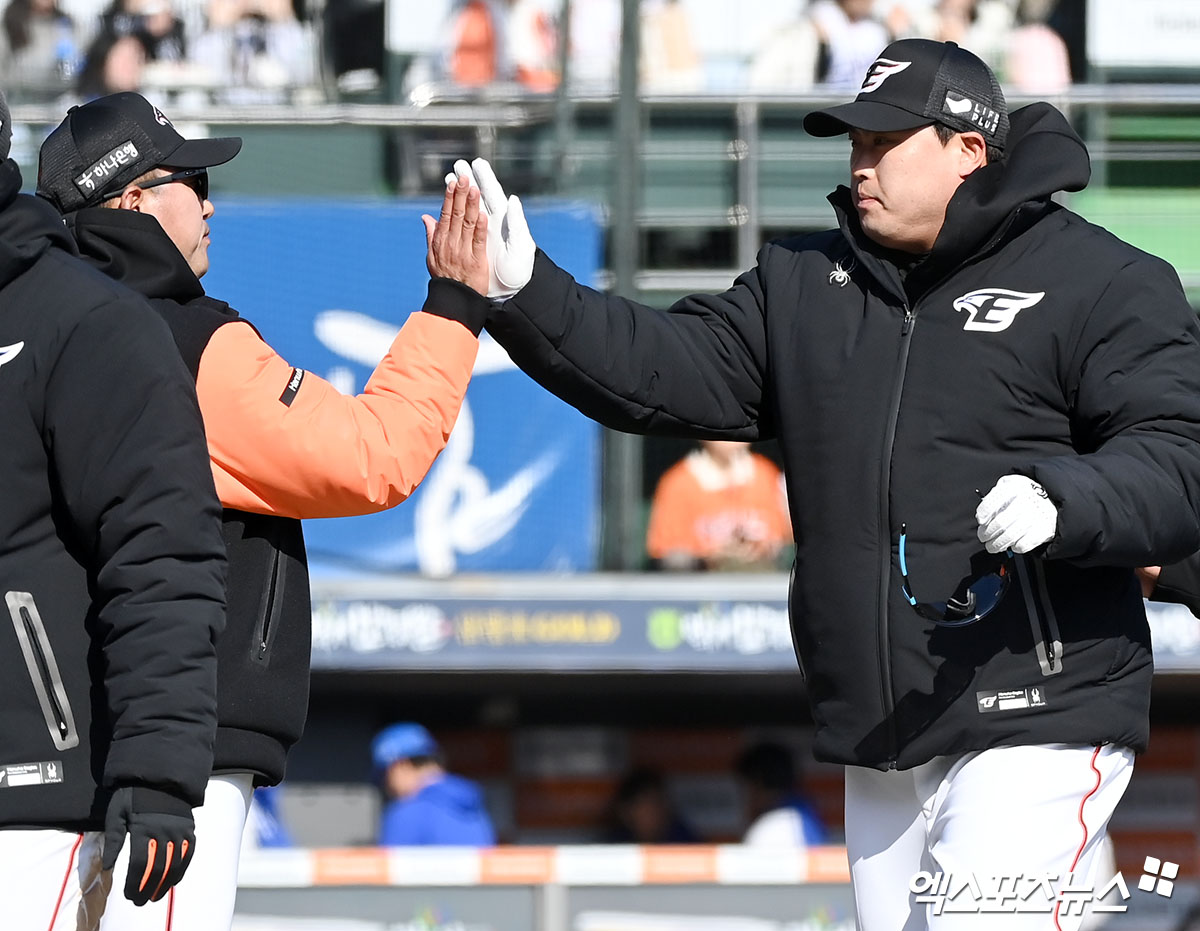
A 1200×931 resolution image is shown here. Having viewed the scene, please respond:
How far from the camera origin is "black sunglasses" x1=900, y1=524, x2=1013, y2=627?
3004mm

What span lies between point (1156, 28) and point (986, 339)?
7249 millimetres

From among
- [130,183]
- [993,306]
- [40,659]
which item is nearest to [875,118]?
[993,306]

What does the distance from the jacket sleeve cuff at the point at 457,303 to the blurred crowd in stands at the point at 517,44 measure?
20.4ft

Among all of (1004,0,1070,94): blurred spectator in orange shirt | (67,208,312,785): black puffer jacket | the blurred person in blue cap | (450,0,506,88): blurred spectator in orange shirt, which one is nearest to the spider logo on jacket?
(67,208,312,785): black puffer jacket

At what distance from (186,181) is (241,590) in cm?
71

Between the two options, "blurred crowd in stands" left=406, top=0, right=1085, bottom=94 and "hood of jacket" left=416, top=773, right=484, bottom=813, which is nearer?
"hood of jacket" left=416, top=773, right=484, bottom=813

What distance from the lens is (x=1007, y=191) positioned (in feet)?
10.2

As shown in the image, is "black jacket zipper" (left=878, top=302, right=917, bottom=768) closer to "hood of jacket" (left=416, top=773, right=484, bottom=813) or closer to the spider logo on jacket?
the spider logo on jacket

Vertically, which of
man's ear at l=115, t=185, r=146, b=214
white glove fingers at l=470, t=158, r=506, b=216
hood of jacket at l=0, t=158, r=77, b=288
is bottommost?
hood of jacket at l=0, t=158, r=77, b=288

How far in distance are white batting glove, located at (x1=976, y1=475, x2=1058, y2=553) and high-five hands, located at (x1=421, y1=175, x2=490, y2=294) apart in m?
1.02

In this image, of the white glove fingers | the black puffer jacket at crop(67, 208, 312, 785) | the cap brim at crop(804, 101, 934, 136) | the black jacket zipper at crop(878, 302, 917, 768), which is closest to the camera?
the black puffer jacket at crop(67, 208, 312, 785)

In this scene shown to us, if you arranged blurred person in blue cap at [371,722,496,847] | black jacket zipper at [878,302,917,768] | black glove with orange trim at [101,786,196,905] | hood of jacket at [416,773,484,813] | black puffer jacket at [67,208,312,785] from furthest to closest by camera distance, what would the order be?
hood of jacket at [416,773,484,813] → blurred person in blue cap at [371,722,496,847] → black jacket zipper at [878,302,917,768] → black puffer jacket at [67,208,312,785] → black glove with orange trim at [101,786,196,905]

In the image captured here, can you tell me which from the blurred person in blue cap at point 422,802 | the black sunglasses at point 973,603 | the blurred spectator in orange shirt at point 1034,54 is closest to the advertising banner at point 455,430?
the blurred person in blue cap at point 422,802

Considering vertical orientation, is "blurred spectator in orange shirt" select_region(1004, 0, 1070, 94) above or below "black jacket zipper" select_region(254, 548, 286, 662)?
above
